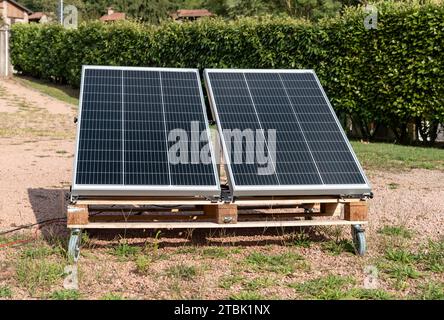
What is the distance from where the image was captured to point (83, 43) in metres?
25.3

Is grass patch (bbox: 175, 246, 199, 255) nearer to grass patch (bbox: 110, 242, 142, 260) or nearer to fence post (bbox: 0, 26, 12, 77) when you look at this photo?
grass patch (bbox: 110, 242, 142, 260)

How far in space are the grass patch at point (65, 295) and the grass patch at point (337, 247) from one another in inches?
110

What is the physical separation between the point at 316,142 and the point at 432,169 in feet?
20.1

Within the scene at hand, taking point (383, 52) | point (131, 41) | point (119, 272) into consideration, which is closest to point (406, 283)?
point (119, 272)

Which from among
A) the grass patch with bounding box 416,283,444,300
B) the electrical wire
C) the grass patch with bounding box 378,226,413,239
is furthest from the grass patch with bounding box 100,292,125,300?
the grass patch with bounding box 378,226,413,239

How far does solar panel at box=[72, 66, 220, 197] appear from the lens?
239 inches

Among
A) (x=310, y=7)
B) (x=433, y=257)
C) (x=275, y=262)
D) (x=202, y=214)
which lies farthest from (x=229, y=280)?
(x=310, y=7)

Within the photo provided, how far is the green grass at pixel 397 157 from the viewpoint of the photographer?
12383mm

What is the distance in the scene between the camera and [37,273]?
17.9ft

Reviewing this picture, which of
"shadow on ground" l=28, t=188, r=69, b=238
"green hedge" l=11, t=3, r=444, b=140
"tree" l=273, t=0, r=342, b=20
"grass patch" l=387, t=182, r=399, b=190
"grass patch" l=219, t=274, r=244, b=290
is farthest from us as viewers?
"tree" l=273, t=0, r=342, b=20

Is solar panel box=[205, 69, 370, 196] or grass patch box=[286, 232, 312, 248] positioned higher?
solar panel box=[205, 69, 370, 196]

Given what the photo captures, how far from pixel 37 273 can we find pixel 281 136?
300cm

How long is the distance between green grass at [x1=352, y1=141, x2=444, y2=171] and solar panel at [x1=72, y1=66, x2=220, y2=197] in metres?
6.00

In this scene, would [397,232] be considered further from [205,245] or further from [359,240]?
[205,245]
